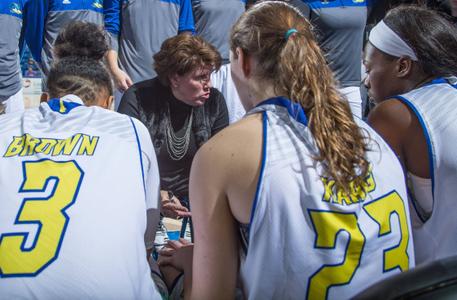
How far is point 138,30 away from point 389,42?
2507mm

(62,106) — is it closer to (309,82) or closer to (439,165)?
(309,82)

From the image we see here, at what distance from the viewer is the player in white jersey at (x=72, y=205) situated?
1.74 m

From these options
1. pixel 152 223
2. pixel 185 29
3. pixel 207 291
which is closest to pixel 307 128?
pixel 207 291

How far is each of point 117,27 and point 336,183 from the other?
10.8ft

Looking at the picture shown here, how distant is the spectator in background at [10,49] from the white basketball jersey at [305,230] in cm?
335

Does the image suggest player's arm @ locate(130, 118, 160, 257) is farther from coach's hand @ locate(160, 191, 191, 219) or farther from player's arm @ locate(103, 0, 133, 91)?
player's arm @ locate(103, 0, 133, 91)

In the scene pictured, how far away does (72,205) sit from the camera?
70.8 inches

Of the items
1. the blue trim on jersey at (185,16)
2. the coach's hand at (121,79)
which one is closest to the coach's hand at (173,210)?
the coach's hand at (121,79)

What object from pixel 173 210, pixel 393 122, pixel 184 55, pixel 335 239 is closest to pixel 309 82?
pixel 335 239

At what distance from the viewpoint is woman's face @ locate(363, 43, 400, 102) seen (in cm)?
240

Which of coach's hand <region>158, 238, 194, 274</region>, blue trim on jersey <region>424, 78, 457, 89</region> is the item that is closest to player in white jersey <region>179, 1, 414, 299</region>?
coach's hand <region>158, 238, 194, 274</region>

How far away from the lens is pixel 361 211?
5.52 feet

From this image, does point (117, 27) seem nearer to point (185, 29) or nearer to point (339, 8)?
point (185, 29)

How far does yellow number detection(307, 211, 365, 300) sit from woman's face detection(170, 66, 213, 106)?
6.78ft
